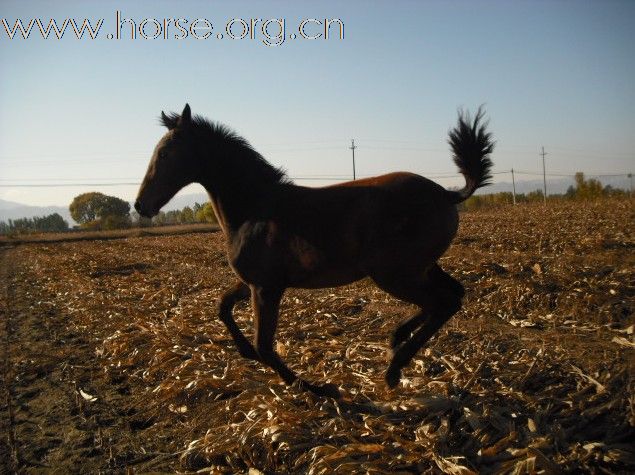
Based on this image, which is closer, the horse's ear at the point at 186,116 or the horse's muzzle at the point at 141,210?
the horse's muzzle at the point at 141,210

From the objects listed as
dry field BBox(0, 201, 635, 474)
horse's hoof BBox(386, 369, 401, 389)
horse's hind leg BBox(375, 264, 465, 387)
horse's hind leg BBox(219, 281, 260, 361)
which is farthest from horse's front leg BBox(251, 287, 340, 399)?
horse's hind leg BBox(375, 264, 465, 387)

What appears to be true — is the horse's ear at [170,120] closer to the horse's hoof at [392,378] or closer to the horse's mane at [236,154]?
the horse's mane at [236,154]

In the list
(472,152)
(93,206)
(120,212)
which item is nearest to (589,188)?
(472,152)

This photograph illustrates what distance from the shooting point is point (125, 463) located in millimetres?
3094

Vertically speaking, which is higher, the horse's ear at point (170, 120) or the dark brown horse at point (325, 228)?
the horse's ear at point (170, 120)

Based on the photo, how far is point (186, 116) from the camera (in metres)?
4.33

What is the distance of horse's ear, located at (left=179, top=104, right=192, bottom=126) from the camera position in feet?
14.1

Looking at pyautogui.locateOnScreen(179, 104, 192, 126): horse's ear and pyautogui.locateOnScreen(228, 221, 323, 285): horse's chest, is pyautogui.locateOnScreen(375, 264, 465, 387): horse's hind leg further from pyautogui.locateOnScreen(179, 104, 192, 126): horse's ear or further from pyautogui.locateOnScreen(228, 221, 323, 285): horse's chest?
pyautogui.locateOnScreen(179, 104, 192, 126): horse's ear

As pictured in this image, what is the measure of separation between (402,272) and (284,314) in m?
3.23

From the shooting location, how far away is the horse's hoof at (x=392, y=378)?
143 inches

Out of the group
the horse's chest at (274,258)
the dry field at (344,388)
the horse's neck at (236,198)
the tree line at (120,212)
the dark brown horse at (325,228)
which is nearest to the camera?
the dry field at (344,388)

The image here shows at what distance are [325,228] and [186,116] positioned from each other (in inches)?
72.2

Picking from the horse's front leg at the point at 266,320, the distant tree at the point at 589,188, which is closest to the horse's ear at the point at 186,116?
the horse's front leg at the point at 266,320

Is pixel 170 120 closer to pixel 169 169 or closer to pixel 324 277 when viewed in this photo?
pixel 169 169
